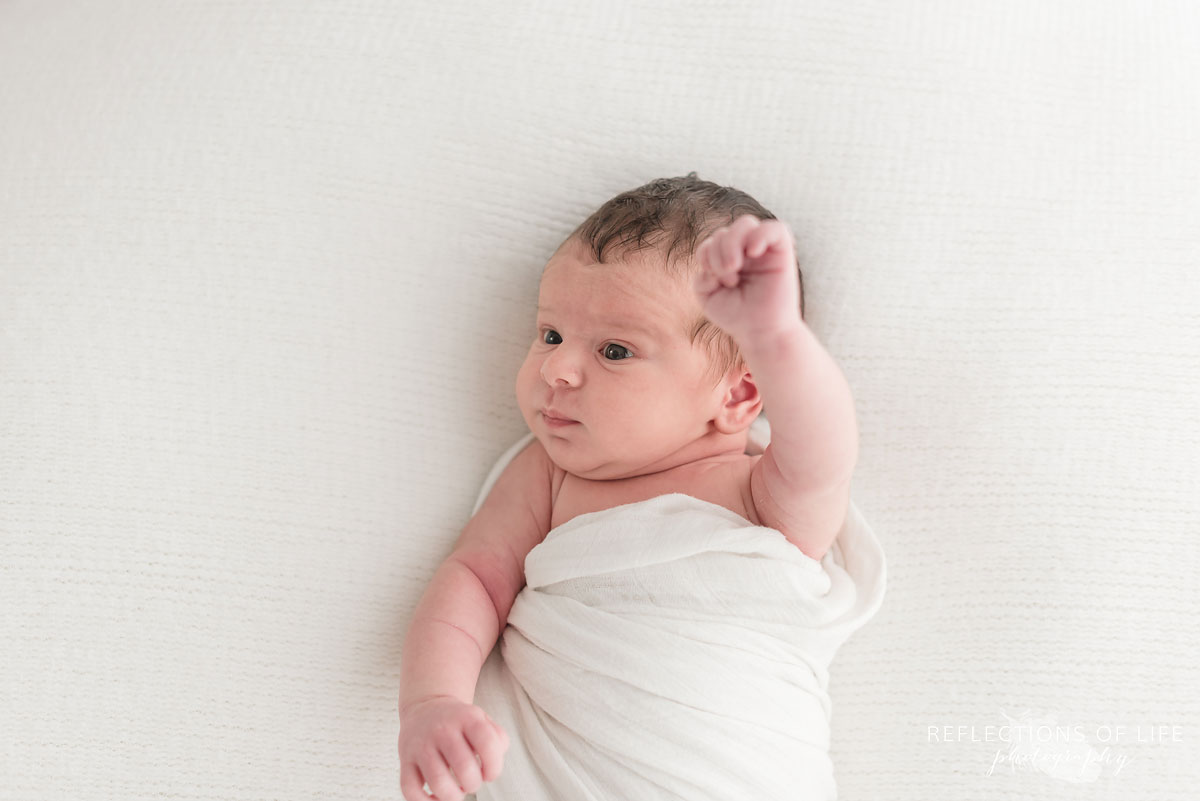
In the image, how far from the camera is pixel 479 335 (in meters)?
1.28

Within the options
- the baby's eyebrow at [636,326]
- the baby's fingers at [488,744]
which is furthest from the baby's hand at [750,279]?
the baby's fingers at [488,744]

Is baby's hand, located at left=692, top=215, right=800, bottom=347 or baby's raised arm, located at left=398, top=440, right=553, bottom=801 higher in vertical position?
baby's hand, located at left=692, top=215, right=800, bottom=347

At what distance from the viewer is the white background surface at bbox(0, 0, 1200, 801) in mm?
1157

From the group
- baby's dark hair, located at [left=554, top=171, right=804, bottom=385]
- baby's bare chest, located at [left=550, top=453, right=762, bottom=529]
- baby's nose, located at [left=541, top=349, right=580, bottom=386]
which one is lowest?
baby's bare chest, located at [left=550, top=453, right=762, bottom=529]

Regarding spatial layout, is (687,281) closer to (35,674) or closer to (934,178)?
(934,178)

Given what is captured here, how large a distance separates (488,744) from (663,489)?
368 millimetres

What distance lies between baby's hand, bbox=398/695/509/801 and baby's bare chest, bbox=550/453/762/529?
0.99 feet

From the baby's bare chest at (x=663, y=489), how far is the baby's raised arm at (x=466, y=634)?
0.04m

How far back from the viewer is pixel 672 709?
3.32 ft

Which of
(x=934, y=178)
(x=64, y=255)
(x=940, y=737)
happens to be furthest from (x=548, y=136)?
(x=940, y=737)

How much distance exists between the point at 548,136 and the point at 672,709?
73 centimetres

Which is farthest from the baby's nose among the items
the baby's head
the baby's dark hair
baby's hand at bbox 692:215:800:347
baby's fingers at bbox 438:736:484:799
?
baby's fingers at bbox 438:736:484:799

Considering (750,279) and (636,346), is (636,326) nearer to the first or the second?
(636,346)

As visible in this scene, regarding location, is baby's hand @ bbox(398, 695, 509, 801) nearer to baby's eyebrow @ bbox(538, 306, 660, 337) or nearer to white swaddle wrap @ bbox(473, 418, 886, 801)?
white swaddle wrap @ bbox(473, 418, 886, 801)
